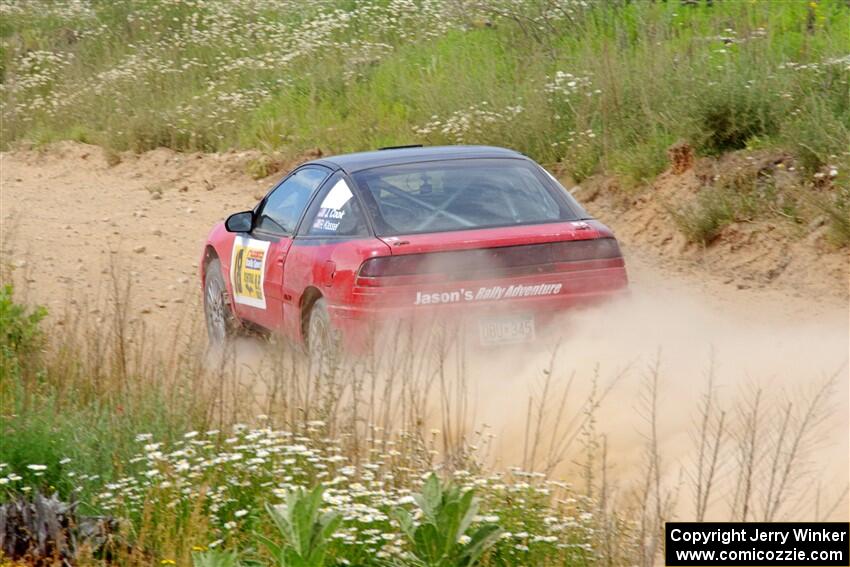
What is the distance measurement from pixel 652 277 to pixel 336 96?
8.25 metres

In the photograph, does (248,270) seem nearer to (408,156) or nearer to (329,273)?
(408,156)

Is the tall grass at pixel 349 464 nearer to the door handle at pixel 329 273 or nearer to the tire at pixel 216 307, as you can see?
the door handle at pixel 329 273

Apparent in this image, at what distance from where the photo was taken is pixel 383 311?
770 cm

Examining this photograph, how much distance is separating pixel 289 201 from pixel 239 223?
46 centimetres

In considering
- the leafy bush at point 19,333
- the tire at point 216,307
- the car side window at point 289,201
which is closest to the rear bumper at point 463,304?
the car side window at point 289,201

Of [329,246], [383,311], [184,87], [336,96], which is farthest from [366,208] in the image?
[184,87]

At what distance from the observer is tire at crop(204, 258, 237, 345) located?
10312 mm

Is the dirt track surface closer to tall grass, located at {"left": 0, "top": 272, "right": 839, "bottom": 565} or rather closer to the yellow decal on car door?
tall grass, located at {"left": 0, "top": 272, "right": 839, "bottom": 565}

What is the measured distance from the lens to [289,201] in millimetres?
9500

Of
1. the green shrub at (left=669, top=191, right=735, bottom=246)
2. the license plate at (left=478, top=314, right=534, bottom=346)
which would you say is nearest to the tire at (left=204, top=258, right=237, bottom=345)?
the license plate at (left=478, top=314, right=534, bottom=346)

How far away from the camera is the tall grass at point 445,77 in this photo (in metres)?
13.1

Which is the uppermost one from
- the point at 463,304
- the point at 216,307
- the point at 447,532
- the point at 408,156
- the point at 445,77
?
the point at 445,77

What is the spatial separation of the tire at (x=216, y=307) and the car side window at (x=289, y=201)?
0.79 metres

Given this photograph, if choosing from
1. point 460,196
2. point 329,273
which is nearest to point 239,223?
point 329,273
